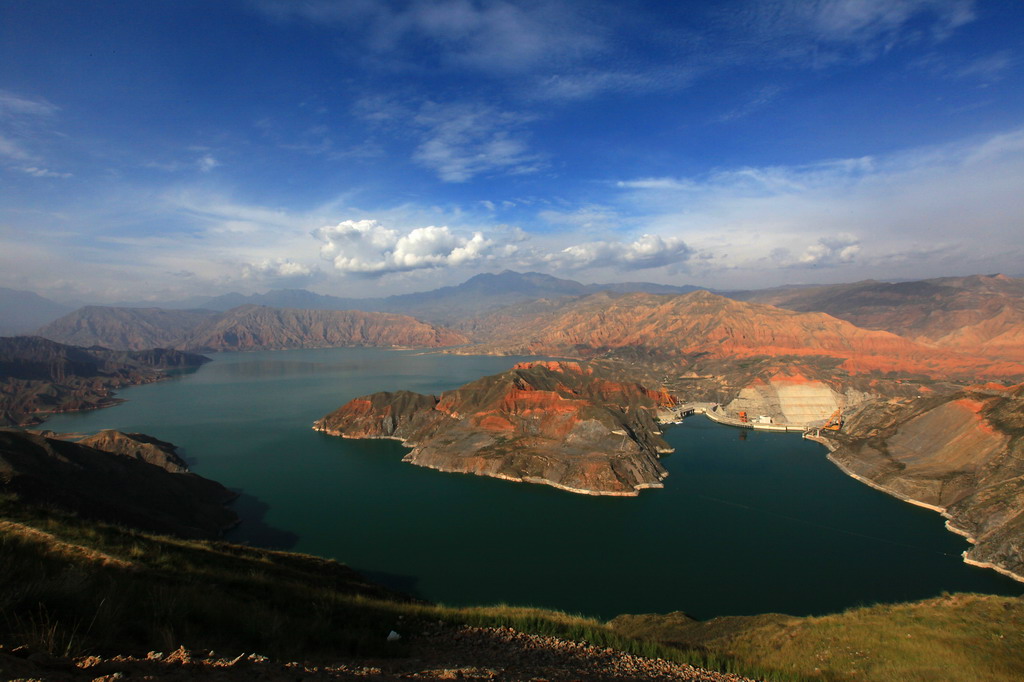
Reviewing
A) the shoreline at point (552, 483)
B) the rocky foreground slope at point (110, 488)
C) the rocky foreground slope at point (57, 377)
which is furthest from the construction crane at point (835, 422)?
the rocky foreground slope at point (57, 377)

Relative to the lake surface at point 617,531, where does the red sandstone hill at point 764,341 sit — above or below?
above

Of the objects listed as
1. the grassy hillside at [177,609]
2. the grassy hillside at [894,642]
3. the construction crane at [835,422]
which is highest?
the grassy hillside at [177,609]

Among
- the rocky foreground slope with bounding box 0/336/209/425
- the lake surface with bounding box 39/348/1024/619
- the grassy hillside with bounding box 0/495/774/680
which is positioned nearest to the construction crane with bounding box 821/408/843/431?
the lake surface with bounding box 39/348/1024/619

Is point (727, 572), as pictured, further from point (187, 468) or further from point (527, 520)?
point (187, 468)

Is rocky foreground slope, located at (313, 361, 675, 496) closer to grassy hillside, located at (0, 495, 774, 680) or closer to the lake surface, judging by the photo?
the lake surface

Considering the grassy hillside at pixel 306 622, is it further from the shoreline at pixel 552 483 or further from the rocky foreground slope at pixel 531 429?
the rocky foreground slope at pixel 531 429

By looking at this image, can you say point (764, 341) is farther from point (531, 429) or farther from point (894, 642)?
point (894, 642)

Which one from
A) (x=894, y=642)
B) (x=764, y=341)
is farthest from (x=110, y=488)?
(x=764, y=341)

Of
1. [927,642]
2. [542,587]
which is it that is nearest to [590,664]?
[927,642]
